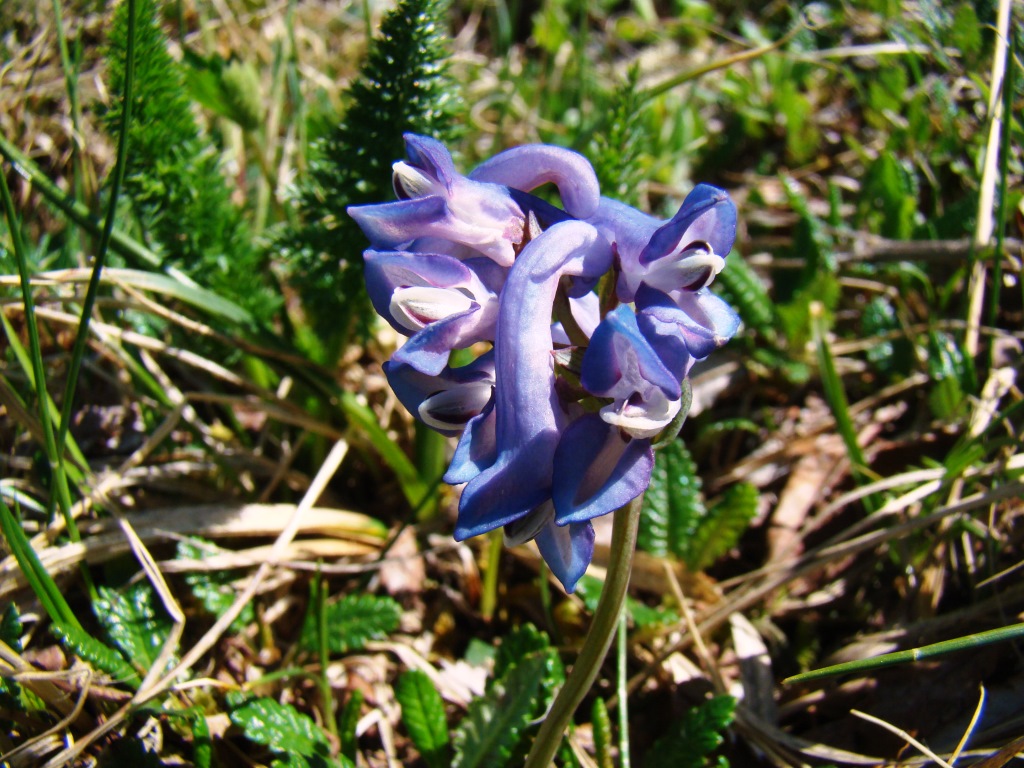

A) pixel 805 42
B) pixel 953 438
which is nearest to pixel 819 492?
pixel 953 438

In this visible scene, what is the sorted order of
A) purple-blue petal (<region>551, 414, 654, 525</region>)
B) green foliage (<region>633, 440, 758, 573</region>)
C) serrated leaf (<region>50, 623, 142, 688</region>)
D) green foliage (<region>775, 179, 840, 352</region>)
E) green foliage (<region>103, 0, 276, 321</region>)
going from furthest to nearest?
green foliage (<region>775, 179, 840, 352</region>), green foliage (<region>633, 440, 758, 573</region>), green foliage (<region>103, 0, 276, 321</region>), serrated leaf (<region>50, 623, 142, 688</region>), purple-blue petal (<region>551, 414, 654, 525</region>)

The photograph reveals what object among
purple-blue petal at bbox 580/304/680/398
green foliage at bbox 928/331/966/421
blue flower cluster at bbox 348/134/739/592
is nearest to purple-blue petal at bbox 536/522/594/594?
blue flower cluster at bbox 348/134/739/592

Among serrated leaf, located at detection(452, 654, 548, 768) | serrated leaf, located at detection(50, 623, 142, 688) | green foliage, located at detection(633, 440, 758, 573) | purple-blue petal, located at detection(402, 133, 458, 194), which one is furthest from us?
green foliage, located at detection(633, 440, 758, 573)

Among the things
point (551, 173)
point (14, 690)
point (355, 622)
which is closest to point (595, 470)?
point (551, 173)

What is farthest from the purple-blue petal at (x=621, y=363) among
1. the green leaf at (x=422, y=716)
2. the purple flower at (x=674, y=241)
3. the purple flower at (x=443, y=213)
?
the green leaf at (x=422, y=716)

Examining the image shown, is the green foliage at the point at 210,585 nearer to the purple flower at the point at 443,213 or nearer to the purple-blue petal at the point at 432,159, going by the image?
the purple flower at the point at 443,213

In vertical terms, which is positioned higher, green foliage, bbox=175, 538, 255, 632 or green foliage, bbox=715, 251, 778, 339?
green foliage, bbox=715, 251, 778, 339

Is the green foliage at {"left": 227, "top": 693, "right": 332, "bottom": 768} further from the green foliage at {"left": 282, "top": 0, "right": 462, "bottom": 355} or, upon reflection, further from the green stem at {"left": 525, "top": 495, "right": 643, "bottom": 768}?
the green foliage at {"left": 282, "top": 0, "right": 462, "bottom": 355}

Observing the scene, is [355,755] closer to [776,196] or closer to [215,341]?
[215,341]
